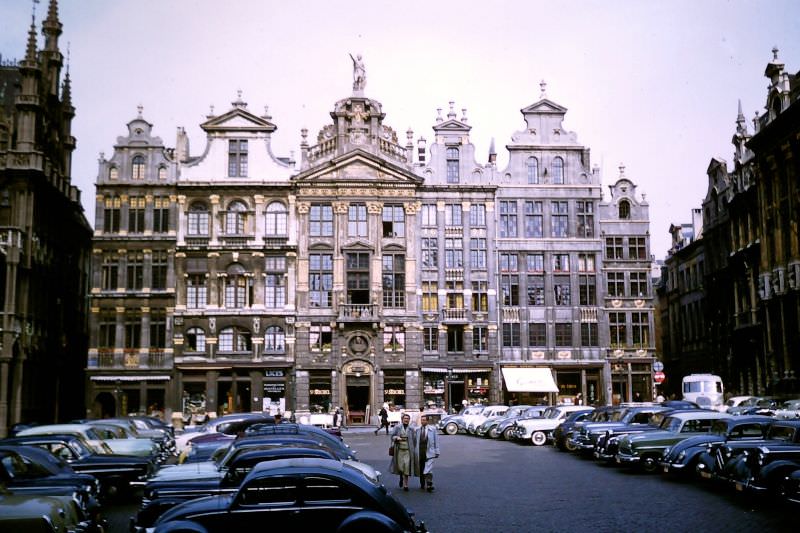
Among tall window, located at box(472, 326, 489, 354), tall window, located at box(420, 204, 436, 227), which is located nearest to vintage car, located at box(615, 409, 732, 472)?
tall window, located at box(472, 326, 489, 354)

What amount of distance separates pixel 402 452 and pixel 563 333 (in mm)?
37265

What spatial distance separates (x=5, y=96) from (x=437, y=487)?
3929cm

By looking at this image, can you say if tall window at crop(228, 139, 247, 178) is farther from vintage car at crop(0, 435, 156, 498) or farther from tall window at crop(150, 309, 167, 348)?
vintage car at crop(0, 435, 156, 498)

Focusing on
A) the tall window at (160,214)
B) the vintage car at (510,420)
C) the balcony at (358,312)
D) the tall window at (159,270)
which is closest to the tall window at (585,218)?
the balcony at (358,312)

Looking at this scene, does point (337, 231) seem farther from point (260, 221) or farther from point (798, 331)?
point (798, 331)

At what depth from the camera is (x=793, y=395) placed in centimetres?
4212

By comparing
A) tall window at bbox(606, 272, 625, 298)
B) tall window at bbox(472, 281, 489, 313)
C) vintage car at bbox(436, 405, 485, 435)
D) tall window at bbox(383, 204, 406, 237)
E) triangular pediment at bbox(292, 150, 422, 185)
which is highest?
triangular pediment at bbox(292, 150, 422, 185)

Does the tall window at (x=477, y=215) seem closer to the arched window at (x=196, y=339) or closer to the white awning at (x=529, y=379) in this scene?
the white awning at (x=529, y=379)

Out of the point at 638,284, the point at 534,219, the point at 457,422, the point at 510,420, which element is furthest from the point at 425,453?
the point at 638,284

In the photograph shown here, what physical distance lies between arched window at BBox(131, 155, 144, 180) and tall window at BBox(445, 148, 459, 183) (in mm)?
19766

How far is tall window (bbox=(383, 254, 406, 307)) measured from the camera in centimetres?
5666

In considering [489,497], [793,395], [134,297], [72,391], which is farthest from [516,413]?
[72,391]

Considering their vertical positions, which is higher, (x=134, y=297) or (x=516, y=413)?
(x=134, y=297)

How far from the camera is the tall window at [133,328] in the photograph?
54875 mm
